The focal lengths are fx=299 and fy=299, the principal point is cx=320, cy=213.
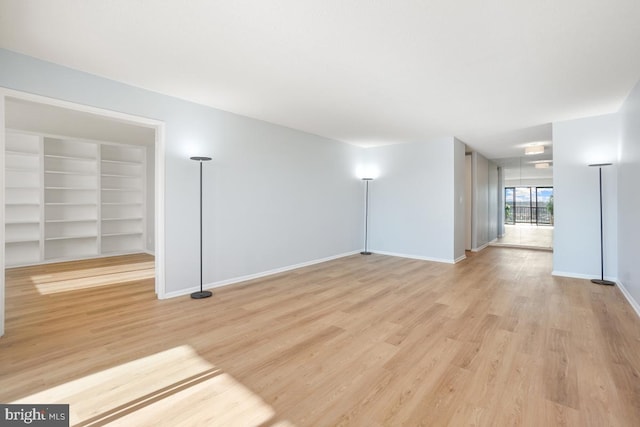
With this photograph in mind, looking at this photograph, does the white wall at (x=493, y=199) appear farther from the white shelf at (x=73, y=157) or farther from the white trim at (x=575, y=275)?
the white shelf at (x=73, y=157)

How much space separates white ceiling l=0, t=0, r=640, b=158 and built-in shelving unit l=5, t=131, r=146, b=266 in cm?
449

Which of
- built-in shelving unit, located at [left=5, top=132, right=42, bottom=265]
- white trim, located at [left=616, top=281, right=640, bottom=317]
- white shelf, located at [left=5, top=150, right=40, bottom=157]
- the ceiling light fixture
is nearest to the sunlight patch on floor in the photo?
white trim, located at [left=616, top=281, right=640, bottom=317]

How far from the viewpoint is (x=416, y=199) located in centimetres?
668

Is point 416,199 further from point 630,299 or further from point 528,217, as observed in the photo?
point 528,217

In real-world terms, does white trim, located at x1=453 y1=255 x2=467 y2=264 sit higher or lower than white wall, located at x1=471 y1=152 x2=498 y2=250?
lower

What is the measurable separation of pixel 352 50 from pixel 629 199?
4030 mm

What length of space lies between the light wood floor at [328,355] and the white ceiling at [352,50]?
2632 mm

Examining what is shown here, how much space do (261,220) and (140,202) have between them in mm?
4411

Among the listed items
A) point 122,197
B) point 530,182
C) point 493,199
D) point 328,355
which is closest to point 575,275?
point 530,182

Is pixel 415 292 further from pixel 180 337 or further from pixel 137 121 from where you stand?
pixel 137 121

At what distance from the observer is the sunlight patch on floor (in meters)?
1.74

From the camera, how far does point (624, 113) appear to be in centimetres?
418

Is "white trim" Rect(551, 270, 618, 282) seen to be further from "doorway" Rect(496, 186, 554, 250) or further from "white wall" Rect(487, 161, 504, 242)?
"white wall" Rect(487, 161, 504, 242)

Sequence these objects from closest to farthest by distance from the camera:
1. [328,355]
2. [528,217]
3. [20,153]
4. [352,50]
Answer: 1. [328,355]
2. [352,50]
3. [20,153]
4. [528,217]
